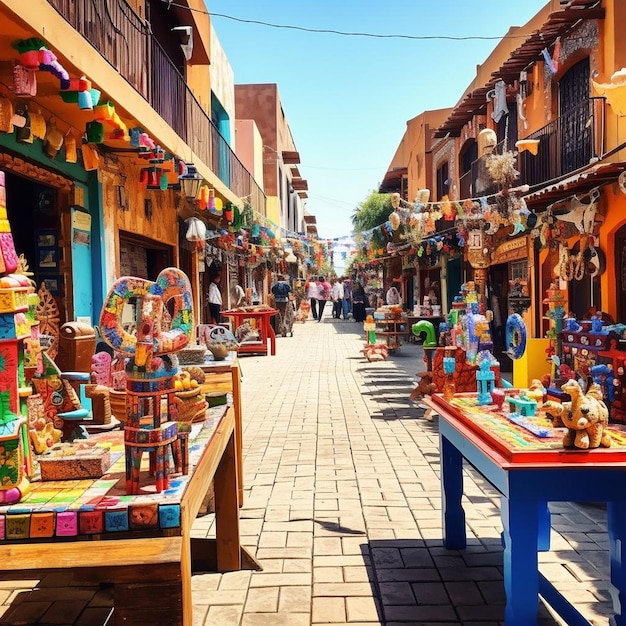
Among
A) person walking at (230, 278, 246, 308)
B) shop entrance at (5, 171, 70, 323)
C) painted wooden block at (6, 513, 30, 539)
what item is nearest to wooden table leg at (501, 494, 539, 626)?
painted wooden block at (6, 513, 30, 539)

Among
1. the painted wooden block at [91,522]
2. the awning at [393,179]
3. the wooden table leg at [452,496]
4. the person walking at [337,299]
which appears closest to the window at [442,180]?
the awning at [393,179]

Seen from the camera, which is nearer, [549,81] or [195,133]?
[195,133]

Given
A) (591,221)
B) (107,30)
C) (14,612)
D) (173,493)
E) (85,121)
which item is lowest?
(14,612)

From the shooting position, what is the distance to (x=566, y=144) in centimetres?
994

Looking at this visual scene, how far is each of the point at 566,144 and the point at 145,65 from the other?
6.73m

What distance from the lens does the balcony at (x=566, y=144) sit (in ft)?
29.0

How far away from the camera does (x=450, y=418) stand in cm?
329

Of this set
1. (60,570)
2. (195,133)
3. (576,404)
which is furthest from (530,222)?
(60,570)

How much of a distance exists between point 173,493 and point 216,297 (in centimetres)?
1155

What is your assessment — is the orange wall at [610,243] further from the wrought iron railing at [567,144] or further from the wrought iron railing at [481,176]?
the wrought iron railing at [481,176]

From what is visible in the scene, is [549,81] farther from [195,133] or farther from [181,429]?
[181,429]

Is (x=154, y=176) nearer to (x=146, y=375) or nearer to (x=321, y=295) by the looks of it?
(x=146, y=375)

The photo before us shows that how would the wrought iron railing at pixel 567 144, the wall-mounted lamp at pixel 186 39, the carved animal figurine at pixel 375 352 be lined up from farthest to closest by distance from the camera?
the carved animal figurine at pixel 375 352 < the wall-mounted lamp at pixel 186 39 < the wrought iron railing at pixel 567 144

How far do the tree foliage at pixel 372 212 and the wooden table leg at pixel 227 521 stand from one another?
1106 inches
